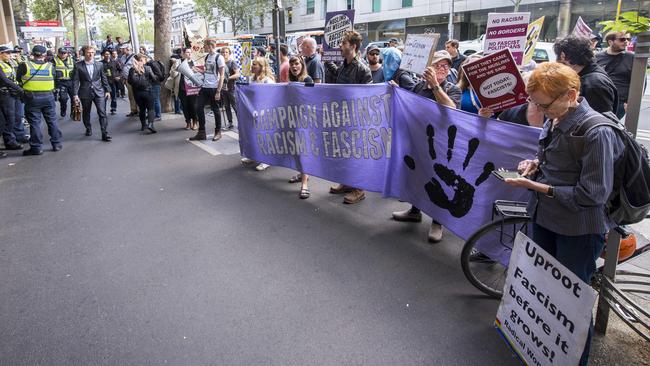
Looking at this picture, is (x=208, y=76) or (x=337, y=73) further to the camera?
(x=208, y=76)

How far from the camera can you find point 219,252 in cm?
432

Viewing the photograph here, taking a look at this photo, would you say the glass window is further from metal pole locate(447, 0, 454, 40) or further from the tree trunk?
the tree trunk

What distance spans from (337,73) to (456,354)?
422 centimetres

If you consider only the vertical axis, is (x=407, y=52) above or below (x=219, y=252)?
above

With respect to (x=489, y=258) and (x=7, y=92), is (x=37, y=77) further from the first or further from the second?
(x=489, y=258)

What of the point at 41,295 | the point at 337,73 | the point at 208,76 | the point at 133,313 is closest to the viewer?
the point at 133,313

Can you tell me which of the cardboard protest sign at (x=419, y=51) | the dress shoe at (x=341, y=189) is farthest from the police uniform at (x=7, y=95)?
the cardboard protest sign at (x=419, y=51)

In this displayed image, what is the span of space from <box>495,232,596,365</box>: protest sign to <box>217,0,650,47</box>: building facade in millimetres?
27044

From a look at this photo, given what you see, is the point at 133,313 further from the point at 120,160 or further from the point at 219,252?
the point at 120,160

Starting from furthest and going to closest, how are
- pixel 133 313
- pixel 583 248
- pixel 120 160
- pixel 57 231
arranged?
pixel 120 160 < pixel 57 231 < pixel 133 313 < pixel 583 248

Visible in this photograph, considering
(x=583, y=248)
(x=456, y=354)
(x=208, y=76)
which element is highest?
(x=208, y=76)

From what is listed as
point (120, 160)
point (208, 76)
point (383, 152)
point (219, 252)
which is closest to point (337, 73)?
point (383, 152)

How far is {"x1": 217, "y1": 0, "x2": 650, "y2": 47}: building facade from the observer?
3046 centimetres

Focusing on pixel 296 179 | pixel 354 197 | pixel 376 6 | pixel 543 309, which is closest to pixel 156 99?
pixel 296 179
